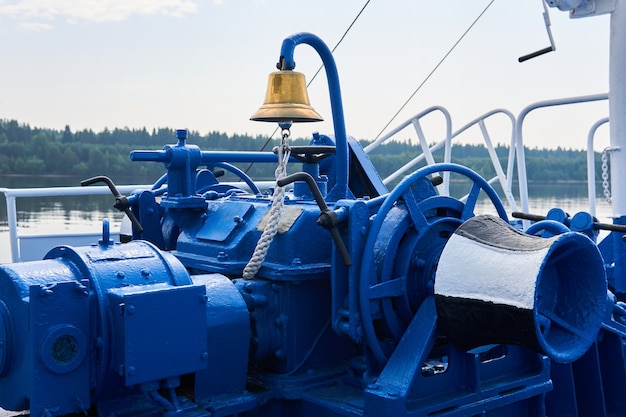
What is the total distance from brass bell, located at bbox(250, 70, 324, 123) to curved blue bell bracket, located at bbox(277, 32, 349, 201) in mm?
60

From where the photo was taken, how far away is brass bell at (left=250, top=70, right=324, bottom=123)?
10.9 feet

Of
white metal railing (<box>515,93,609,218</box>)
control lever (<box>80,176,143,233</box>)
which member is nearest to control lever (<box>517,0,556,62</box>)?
white metal railing (<box>515,93,609,218</box>)

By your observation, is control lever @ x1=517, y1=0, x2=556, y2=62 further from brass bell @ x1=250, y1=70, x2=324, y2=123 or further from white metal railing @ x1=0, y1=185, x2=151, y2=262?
white metal railing @ x1=0, y1=185, x2=151, y2=262

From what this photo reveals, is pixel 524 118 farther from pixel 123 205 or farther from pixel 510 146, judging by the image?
pixel 123 205

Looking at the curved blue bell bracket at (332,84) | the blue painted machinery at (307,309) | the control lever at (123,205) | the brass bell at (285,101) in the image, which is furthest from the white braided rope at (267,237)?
the control lever at (123,205)

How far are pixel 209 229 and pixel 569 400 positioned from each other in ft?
6.83

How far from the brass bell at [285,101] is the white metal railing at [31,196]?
2954 millimetres

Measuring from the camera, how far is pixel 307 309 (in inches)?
129

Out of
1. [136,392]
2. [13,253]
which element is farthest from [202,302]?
[13,253]

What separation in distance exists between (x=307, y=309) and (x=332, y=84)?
1091mm

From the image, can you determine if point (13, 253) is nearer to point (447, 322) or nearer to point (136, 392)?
point (136, 392)

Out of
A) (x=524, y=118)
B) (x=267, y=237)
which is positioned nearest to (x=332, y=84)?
(x=267, y=237)

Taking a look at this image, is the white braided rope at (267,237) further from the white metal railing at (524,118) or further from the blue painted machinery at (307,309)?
the white metal railing at (524,118)

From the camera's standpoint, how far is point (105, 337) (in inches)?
100
